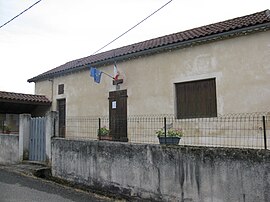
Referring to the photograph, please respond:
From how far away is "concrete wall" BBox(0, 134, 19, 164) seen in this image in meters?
10.5

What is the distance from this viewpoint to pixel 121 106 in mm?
11141

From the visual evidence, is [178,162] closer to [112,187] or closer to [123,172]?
[123,172]

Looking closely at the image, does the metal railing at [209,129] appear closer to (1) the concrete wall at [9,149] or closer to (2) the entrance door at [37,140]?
(2) the entrance door at [37,140]

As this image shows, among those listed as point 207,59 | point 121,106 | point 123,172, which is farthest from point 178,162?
point 121,106

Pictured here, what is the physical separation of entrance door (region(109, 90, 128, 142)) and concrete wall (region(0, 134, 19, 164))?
3.69 metres

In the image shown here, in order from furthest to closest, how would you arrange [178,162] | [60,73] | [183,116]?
1. [60,73]
2. [183,116]
3. [178,162]

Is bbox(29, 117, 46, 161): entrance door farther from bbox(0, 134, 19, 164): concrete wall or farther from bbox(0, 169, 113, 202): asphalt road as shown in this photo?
bbox(0, 169, 113, 202): asphalt road

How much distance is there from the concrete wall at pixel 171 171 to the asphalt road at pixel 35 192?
60 cm

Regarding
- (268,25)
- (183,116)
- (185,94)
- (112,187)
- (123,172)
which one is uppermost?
(268,25)

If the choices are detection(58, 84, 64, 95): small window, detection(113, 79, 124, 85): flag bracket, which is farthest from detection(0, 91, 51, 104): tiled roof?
detection(113, 79, 124, 85): flag bracket

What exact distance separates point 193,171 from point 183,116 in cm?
411

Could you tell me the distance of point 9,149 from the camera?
10.8 meters

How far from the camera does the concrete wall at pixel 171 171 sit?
182 inches

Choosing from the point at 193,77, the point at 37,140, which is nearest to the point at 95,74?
the point at 37,140
